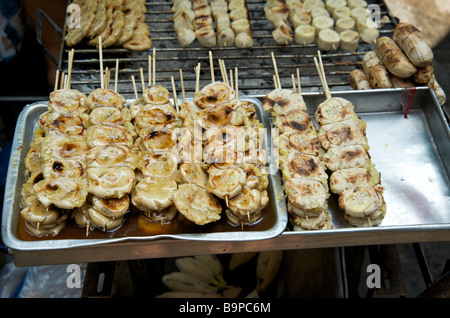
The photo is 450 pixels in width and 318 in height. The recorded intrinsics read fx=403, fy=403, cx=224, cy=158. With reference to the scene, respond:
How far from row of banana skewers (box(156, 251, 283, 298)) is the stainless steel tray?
124cm

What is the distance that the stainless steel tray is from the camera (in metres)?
2.46

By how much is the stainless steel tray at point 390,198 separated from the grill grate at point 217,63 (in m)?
0.65

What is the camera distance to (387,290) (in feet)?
9.62

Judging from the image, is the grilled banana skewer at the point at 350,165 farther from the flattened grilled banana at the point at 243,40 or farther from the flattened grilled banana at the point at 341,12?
the flattened grilled banana at the point at 341,12

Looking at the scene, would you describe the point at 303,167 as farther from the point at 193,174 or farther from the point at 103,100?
the point at 103,100

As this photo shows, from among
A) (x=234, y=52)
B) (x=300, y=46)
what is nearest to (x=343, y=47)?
(x=300, y=46)

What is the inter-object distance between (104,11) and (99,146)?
2.20m

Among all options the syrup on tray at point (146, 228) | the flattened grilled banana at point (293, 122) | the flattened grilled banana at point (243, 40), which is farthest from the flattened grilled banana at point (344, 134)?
the flattened grilled banana at point (243, 40)

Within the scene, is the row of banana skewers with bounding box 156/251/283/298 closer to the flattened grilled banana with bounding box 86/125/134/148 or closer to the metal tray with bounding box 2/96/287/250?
the metal tray with bounding box 2/96/287/250

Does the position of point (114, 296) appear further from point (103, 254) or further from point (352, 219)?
point (352, 219)

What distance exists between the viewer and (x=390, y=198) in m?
2.94

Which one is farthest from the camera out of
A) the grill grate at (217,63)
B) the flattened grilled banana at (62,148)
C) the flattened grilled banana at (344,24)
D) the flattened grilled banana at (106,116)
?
the flattened grilled banana at (344,24)

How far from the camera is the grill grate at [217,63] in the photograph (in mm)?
3969

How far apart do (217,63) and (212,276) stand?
2158mm
